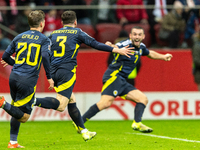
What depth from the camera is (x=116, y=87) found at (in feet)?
27.6

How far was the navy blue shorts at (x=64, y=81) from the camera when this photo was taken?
22.3 ft

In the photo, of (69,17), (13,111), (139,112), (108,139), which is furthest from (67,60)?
(139,112)

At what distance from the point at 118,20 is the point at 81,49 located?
58.2 inches

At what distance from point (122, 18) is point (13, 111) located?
26.0ft

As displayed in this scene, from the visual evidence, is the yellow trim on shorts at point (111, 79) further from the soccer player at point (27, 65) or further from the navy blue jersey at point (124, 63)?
the soccer player at point (27, 65)

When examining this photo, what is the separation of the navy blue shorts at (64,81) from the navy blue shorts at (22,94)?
0.83 meters

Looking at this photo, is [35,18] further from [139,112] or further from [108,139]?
[139,112]

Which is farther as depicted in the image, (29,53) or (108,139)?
(108,139)


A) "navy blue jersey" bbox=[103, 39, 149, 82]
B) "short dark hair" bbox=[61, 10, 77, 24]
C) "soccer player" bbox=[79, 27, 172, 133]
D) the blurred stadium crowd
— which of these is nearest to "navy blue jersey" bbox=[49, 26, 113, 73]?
"short dark hair" bbox=[61, 10, 77, 24]

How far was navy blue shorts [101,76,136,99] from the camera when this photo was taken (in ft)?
27.5

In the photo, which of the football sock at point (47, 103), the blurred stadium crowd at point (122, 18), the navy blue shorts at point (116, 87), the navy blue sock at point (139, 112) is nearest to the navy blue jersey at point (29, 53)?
the football sock at point (47, 103)

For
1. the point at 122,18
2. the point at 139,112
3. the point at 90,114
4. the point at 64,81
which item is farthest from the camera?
the point at 122,18

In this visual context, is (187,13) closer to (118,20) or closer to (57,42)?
(118,20)

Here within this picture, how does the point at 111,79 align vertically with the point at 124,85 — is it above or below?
above
